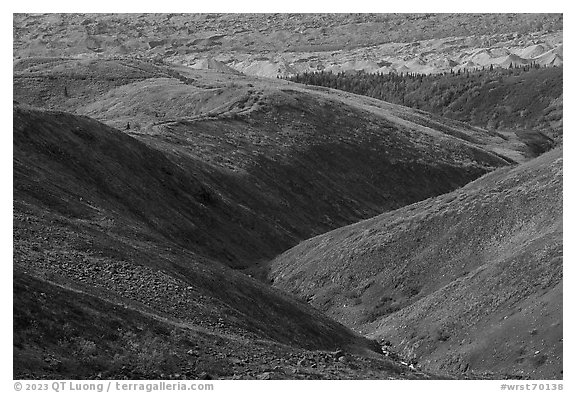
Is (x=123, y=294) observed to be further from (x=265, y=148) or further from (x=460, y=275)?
(x=265, y=148)

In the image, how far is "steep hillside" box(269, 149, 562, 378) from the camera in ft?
84.1

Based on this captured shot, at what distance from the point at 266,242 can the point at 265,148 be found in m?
14.6

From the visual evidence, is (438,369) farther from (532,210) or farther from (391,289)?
(532,210)

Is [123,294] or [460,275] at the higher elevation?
[123,294]

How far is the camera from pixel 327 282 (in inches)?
1417

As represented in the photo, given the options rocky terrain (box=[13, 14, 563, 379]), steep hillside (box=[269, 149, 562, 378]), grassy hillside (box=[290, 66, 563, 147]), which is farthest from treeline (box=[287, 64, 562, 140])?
steep hillside (box=[269, 149, 562, 378])

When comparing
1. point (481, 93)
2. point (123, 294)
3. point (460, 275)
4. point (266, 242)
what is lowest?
point (481, 93)

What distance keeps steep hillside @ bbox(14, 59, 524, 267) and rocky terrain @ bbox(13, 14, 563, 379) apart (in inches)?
7.2

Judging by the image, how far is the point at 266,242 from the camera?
4400cm

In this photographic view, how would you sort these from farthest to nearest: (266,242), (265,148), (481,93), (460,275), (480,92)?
(480,92) → (481,93) → (265,148) → (266,242) → (460,275)

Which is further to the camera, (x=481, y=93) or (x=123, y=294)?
(x=481, y=93)

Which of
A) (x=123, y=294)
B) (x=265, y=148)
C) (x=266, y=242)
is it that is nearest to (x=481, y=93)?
(x=265, y=148)

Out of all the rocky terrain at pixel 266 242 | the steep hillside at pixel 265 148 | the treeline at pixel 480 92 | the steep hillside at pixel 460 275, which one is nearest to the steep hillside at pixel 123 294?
the rocky terrain at pixel 266 242

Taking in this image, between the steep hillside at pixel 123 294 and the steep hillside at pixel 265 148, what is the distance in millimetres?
3231
